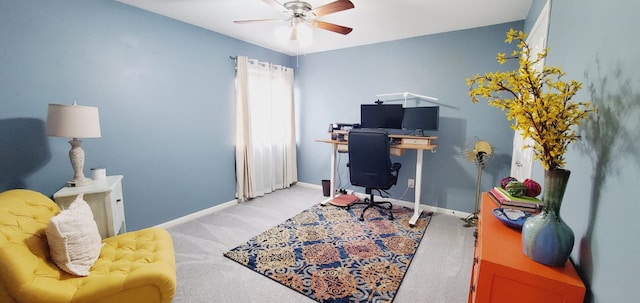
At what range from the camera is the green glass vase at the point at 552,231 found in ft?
2.84

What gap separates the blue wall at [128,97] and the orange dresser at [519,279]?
296 cm

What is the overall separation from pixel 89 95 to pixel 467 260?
3.62m

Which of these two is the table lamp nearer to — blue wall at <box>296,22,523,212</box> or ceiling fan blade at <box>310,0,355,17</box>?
ceiling fan blade at <box>310,0,355,17</box>

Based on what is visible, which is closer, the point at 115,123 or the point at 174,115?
the point at 115,123

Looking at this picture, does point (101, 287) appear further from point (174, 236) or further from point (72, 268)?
point (174, 236)

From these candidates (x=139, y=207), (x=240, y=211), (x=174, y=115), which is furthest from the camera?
(x=240, y=211)

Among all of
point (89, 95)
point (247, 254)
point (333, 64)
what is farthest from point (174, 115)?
point (333, 64)

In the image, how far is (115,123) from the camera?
95.2 inches

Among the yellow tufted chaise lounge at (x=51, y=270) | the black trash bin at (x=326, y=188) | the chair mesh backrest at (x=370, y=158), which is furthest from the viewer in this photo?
the black trash bin at (x=326, y=188)

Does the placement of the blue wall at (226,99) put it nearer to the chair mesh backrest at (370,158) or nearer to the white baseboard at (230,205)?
the white baseboard at (230,205)

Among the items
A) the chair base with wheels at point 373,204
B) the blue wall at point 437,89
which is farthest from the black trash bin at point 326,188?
the chair base with wheels at point 373,204

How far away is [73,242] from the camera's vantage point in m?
1.39

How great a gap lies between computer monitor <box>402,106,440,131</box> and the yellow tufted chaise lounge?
2.79 meters

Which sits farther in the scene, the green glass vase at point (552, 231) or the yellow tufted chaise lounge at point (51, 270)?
the yellow tufted chaise lounge at point (51, 270)
